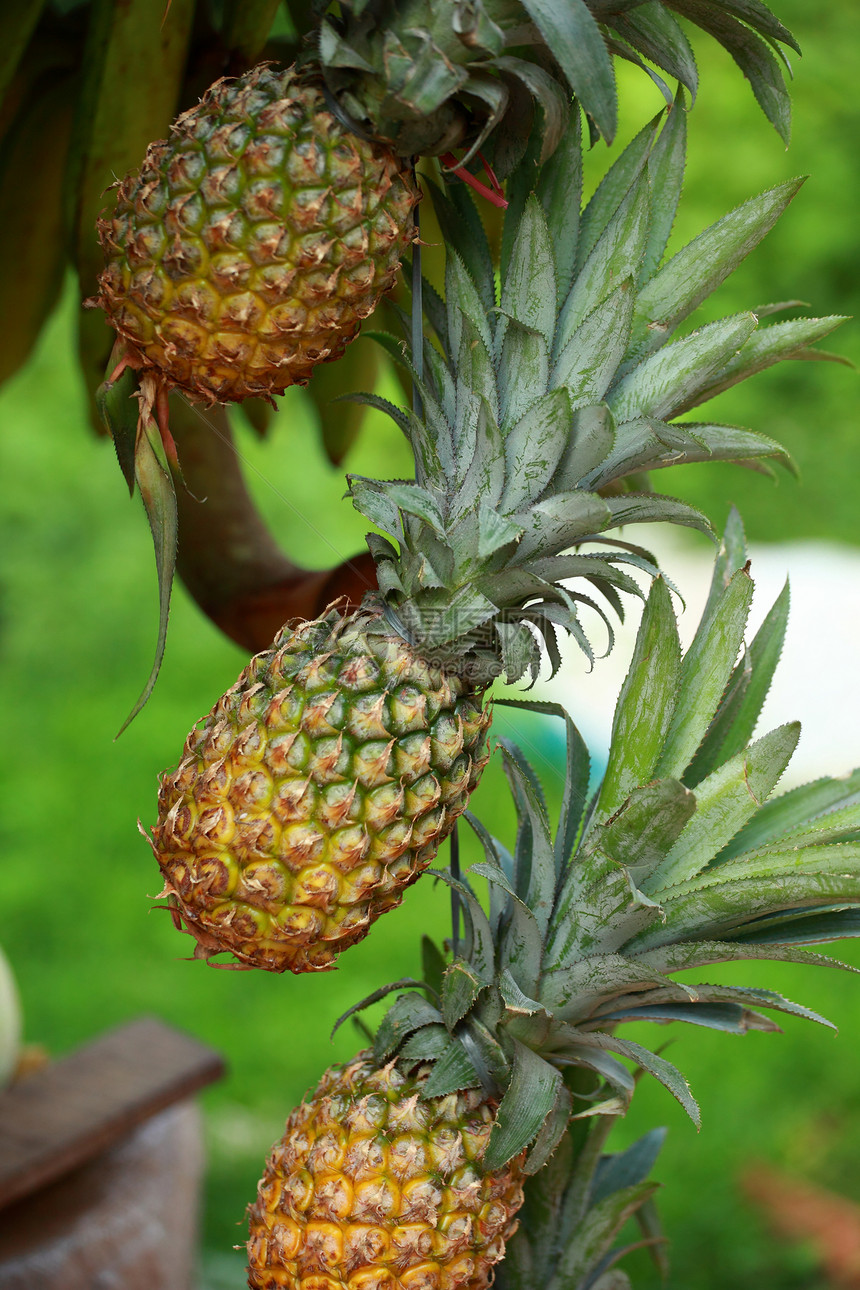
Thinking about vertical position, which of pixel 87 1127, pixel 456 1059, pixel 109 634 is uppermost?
pixel 456 1059

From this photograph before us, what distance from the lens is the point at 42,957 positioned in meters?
1.90

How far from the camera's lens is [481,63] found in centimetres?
49

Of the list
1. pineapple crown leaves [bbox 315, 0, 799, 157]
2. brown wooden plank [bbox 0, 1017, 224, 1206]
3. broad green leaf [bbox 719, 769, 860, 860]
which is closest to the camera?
pineapple crown leaves [bbox 315, 0, 799, 157]

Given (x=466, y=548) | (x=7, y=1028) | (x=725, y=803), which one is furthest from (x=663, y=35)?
(x=7, y=1028)

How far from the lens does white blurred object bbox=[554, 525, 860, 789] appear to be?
7.54 ft

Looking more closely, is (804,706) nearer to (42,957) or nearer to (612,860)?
(42,957)

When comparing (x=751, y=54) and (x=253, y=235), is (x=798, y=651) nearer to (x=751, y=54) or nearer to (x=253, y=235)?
(x=751, y=54)

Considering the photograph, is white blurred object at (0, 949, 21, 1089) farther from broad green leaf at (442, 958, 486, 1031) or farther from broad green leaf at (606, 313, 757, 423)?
broad green leaf at (606, 313, 757, 423)

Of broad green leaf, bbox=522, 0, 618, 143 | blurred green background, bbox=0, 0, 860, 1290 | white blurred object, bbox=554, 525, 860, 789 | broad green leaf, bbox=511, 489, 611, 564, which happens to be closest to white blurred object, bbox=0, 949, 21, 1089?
blurred green background, bbox=0, 0, 860, 1290

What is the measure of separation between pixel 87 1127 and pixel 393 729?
0.63 meters

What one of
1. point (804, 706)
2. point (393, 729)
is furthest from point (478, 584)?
point (804, 706)

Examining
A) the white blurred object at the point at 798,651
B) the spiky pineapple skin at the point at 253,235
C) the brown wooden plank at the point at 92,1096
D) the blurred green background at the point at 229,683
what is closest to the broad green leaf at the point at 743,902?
the spiky pineapple skin at the point at 253,235

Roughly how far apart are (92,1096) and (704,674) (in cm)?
72

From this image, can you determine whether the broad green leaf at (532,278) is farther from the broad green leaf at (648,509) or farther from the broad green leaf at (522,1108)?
the broad green leaf at (522,1108)
